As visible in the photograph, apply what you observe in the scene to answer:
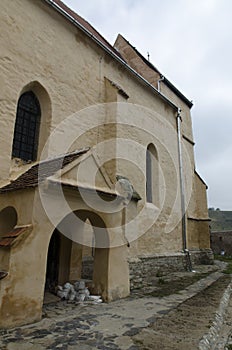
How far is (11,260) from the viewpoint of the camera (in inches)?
195

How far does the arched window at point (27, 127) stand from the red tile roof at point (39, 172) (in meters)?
1.22

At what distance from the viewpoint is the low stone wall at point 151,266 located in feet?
29.1

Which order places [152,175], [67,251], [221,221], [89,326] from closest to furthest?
1. [89,326]
2. [67,251]
3. [152,175]
4. [221,221]

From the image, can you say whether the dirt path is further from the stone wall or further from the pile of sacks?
the stone wall

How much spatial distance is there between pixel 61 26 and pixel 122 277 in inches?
320

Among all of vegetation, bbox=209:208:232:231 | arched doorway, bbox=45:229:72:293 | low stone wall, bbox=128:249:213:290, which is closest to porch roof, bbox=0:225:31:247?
arched doorway, bbox=45:229:72:293

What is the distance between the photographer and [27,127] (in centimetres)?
811

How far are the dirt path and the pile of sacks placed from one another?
1.98 m

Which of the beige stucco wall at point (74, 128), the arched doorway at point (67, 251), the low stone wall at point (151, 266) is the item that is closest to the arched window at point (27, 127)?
the beige stucco wall at point (74, 128)

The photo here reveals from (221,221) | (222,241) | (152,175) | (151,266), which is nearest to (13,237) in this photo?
(151,266)

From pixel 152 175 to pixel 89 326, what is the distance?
8743mm

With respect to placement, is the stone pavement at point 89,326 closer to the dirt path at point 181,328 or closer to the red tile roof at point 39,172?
the dirt path at point 181,328

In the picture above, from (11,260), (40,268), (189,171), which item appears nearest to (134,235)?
(40,268)

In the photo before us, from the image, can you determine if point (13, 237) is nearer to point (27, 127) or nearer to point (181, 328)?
point (181, 328)
